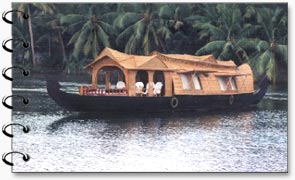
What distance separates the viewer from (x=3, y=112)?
13.4 ft

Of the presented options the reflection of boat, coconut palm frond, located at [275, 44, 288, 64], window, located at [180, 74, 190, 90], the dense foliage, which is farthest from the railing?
coconut palm frond, located at [275, 44, 288, 64]

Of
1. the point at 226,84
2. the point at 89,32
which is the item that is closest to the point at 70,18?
the point at 89,32

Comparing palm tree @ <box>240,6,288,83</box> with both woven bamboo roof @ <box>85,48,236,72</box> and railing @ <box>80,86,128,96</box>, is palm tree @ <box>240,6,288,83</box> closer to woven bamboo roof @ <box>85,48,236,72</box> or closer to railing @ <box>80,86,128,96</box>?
woven bamboo roof @ <box>85,48,236,72</box>

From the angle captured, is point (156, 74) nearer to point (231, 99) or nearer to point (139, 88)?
point (139, 88)

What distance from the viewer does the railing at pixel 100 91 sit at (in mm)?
4238

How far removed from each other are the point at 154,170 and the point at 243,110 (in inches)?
29.0

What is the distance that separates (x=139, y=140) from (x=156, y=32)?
711 mm

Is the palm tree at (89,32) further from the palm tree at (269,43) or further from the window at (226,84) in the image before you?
the palm tree at (269,43)

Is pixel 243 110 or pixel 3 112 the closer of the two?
pixel 3 112

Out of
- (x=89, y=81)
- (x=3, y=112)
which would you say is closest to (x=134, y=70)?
(x=89, y=81)

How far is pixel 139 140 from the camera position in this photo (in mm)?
4164

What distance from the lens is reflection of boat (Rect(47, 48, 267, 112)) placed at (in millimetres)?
4230

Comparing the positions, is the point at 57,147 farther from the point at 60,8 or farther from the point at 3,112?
the point at 60,8

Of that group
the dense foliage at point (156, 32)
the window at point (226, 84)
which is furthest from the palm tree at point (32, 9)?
the window at point (226, 84)
